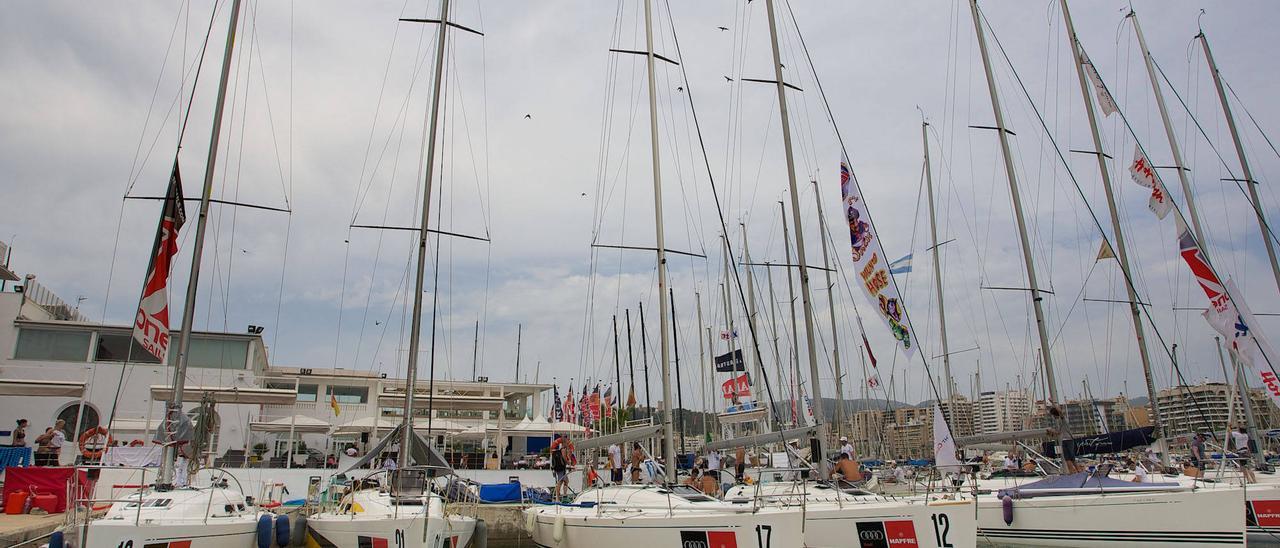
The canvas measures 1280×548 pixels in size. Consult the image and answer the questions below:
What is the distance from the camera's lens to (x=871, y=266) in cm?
1869

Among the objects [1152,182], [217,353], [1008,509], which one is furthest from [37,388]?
[1152,182]

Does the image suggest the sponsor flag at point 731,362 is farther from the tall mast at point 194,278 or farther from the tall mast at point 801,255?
the tall mast at point 194,278

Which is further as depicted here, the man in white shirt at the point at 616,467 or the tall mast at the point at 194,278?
the man in white shirt at the point at 616,467

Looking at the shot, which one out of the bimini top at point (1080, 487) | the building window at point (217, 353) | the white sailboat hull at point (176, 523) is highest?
the building window at point (217, 353)

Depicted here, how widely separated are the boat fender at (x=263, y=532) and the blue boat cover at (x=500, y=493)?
732 centimetres

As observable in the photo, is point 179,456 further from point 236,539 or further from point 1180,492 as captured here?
point 1180,492

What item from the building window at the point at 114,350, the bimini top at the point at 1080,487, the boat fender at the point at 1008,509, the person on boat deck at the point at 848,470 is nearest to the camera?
the bimini top at the point at 1080,487

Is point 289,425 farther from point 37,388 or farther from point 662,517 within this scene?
point 662,517

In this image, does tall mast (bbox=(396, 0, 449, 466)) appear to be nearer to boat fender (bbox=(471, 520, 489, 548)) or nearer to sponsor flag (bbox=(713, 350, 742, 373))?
boat fender (bbox=(471, 520, 489, 548))

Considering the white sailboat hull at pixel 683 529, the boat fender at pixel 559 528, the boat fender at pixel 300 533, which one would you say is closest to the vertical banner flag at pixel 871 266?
the white sailboat hull at pixel 683 529

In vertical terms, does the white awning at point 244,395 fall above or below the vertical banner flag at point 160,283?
below

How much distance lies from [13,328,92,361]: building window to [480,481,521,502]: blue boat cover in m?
21.9

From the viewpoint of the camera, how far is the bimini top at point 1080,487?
49.7ft

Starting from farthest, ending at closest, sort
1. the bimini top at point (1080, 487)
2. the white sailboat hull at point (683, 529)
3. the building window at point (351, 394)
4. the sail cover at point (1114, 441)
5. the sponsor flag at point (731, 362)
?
the building window at point (351, 394) → the sponsor flag at point (731, 362) → the sail cover at point (1114, 441) → the bimini top at point (1080, 487) → the white sailboat hull at point (683, 529)
